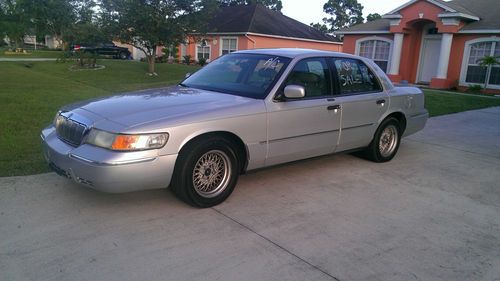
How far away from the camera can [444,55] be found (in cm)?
2036

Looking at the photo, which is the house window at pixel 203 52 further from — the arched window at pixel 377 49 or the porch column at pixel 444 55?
the porch column at pixel 444 55

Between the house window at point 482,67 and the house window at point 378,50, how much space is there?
163 inches

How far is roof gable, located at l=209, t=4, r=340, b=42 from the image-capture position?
3116cm

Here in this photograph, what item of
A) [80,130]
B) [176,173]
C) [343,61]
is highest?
[343,61]

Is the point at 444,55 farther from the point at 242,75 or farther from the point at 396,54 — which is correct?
the point at 242,75

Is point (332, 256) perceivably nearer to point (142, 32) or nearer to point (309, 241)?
point (309, 241)

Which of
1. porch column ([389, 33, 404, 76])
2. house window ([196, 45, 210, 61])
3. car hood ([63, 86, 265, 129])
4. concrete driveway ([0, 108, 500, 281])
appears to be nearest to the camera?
concrete driveway ([0, 108, 500, 281])

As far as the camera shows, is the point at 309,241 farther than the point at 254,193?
No

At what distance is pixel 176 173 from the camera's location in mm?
4141

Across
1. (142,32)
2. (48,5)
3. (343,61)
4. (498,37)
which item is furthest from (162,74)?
(48,5)

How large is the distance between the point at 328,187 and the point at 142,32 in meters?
17.4

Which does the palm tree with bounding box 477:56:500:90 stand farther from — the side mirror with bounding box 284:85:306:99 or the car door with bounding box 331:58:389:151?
the side mirror with bounding box 284:85:306:99

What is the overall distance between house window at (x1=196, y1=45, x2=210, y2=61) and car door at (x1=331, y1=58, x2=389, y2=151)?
92.1ft

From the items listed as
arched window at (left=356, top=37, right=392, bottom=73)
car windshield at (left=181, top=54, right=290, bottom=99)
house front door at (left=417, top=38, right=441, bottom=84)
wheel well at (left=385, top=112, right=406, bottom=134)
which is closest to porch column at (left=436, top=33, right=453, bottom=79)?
house front door at (left=417, top=38, right=441, bottom=84)
